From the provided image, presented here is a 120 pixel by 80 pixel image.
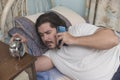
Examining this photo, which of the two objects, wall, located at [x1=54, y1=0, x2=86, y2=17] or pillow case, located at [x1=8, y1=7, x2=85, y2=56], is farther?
wall, located at [x1=54, y1=0, x2=86, y2=17]

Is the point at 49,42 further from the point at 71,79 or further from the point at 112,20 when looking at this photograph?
the point at 112,20

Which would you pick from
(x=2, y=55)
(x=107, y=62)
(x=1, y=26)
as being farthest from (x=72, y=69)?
(x=1, y=26)

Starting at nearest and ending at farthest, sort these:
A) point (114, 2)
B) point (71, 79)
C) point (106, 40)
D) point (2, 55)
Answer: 1. point (2, 55)
2. point (106, 40)
3. point (71, 79)
4. point (114, 2)

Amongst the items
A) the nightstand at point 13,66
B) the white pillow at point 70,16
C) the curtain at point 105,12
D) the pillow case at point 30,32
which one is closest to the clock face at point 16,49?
the nightstand at point 13,66

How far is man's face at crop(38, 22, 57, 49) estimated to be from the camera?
A: 4.43 ft

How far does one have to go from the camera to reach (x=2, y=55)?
3.55 ft

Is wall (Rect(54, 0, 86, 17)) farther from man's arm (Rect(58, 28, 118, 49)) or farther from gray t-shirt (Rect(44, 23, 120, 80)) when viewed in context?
man's arm (Rect(58, 28, 118, 49))

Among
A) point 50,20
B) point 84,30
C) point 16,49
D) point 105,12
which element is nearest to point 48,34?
point 50,20

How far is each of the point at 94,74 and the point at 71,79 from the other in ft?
0.59

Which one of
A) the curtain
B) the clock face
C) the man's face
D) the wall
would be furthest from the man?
the wall

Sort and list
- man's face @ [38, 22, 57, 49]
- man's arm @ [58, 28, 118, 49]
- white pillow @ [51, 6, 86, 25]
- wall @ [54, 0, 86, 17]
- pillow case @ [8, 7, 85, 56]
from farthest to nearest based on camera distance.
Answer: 1. wall @ [54, 0, 86, 17]
2. white pillow @ [51, 6, 86, 25]
3. pillow case @ [8, 7, 85, 56]
4. man's face @ [38, 22, 57, 49]
5. man's arm @ [58, 28, 118, 49]

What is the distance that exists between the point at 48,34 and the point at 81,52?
0.87ft

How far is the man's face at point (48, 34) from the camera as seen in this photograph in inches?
53.2

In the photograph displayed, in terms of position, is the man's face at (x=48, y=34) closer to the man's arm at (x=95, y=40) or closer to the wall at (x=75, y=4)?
the man's arm at (x=95, y=40)
